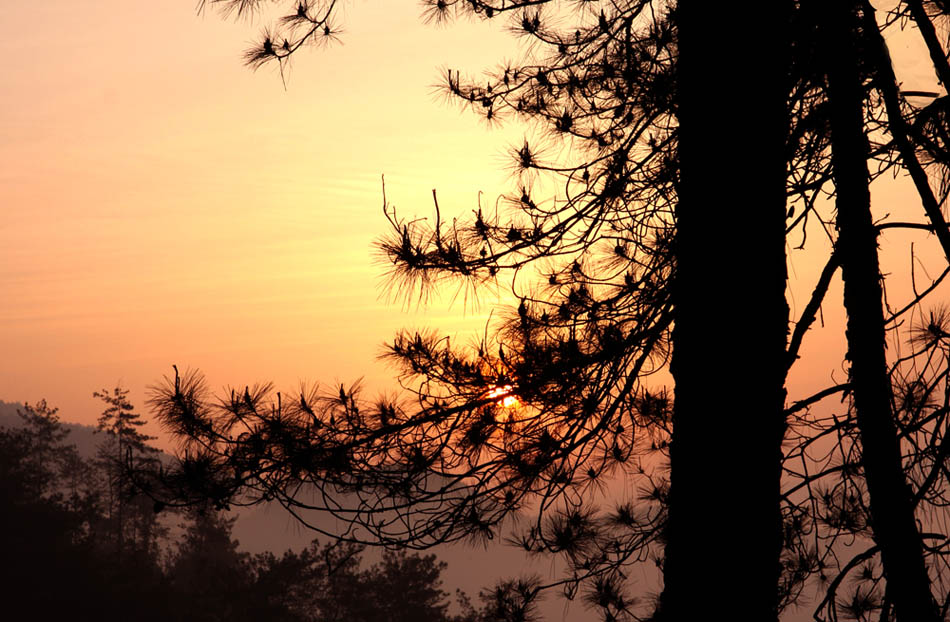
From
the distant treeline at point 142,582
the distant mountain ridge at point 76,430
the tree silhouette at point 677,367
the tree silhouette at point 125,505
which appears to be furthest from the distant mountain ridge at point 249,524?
the tree silhouette at point 677,367

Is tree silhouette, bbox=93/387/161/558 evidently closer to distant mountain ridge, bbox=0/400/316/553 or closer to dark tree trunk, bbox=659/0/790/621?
dark tree trunk, bbox=659/0/790/621

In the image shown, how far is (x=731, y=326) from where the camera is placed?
7.89ft

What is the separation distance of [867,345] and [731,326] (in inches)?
24.9

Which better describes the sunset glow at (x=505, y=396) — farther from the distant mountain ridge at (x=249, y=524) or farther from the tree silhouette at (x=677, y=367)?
the distant mountain ridge at (x=249, y=524)

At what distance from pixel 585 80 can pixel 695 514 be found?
3.03 m

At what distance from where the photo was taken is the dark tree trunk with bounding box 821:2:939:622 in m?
2.63

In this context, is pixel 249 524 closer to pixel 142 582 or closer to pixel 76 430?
pixel 76 430

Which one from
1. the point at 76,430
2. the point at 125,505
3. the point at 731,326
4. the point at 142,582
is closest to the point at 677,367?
the point at 731,326

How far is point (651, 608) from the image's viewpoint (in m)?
5.27

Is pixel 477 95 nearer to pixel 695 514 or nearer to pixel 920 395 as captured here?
pixel 920 395

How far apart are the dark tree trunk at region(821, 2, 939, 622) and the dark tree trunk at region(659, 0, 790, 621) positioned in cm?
33

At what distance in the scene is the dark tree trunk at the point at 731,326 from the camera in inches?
93.0

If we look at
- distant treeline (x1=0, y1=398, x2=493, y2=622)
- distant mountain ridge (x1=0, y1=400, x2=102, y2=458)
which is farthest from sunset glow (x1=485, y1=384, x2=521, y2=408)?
distant mountain ridge (x1=0, y1=400, x2=102, y2=458)

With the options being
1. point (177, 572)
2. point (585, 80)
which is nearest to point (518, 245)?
point (585, 80)
